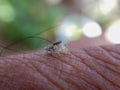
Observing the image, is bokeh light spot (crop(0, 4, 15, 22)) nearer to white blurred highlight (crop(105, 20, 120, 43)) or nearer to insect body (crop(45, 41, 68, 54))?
white blurred highlight (crop(105, 20, 120, 43))

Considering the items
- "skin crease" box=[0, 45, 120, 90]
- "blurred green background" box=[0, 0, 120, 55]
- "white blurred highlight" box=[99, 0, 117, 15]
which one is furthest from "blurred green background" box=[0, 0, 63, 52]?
"skin crease" box=[0, 45, 120, 90]

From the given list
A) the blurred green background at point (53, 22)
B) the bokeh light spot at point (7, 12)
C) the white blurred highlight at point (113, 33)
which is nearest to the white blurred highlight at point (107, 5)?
the blurred green background at point (53, 22)

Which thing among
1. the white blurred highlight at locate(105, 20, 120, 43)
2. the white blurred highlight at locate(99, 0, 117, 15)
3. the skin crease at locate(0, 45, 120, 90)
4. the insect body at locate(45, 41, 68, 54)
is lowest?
the skin crease at locate(0, 45, 120, 90)

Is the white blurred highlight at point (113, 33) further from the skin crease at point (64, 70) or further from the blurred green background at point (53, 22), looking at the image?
the skin crease at point (64, 70)

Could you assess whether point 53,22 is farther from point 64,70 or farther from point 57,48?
point 64,70

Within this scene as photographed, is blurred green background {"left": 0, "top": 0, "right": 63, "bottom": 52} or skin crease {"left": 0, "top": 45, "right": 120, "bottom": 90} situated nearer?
skin crease {"left": 0, "top": 45, "right": 120, "bottom": 90}

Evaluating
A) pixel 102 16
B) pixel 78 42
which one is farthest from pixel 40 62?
pixel 102 16

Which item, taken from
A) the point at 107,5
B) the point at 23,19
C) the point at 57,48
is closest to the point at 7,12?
the point at 23,19
